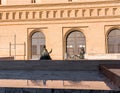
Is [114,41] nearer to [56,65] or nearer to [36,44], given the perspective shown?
[36,44]

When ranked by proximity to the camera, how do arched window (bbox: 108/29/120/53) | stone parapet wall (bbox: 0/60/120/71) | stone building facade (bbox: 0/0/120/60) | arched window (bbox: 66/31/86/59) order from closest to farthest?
stone parapet wall (bbox: 0/60/120/71), stone building facade (bbox: 0/0/120/60), arched window (bbox: 108/29/120/53), arched window (bbox: 66/31/86/59)

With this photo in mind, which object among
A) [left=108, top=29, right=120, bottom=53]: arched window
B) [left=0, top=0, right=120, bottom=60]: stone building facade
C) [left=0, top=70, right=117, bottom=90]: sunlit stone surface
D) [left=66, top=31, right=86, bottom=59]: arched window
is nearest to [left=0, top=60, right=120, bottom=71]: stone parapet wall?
[left=0, top=70, right=117, bottom=90]: sunlit stone surface

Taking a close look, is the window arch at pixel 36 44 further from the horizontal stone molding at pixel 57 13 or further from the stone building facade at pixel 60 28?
the horizontal stone molding at pixel 57 13

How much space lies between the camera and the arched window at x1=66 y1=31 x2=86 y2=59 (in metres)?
26.8

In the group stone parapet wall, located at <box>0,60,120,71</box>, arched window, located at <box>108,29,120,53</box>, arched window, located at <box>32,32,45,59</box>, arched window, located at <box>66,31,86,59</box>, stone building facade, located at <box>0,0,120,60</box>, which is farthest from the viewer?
arched window, located at <box>32,32,45,59</box>

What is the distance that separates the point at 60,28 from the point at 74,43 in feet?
6.43

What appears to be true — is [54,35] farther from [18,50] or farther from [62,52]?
[18,50]

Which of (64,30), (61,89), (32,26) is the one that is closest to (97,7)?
(64,30)

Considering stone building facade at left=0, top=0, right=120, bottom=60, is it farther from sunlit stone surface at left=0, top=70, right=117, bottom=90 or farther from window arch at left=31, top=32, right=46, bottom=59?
sunlit stone surface at left=0, top=70, right=117, bottom=90

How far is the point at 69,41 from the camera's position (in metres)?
27.1

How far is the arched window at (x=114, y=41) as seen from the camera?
26.1 meters

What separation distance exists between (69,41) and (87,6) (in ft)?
12.1

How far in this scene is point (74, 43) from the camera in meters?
27.0

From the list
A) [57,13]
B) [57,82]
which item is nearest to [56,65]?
[57,82]
